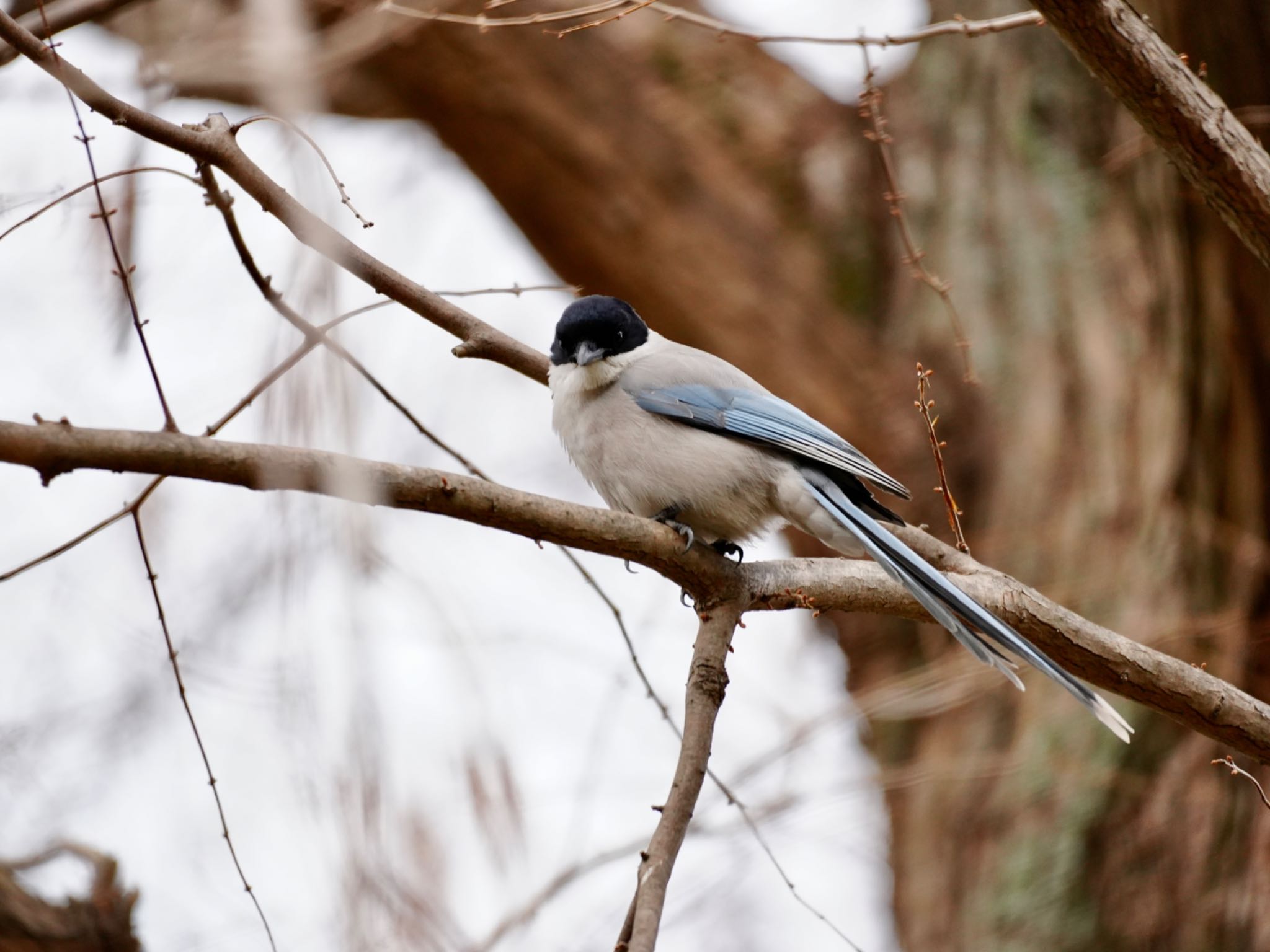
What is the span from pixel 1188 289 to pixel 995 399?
1.45m

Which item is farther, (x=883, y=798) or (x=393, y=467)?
(x=883, y=798)

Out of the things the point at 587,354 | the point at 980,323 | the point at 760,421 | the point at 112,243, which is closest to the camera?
the point at 112,243

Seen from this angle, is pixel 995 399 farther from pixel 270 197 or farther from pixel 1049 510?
pixel 270 197

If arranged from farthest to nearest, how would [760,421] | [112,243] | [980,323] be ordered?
[980,323] → [760,421] → [112,243]

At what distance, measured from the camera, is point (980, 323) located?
21.1 ft

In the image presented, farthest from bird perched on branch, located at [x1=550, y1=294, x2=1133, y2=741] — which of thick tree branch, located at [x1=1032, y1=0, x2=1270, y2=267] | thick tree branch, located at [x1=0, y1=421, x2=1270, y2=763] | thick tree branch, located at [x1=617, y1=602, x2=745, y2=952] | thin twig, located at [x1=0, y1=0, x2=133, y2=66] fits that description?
thin twig, located at [x1=0, y1=0, x2=133, y2=66]

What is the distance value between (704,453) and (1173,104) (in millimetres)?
1450

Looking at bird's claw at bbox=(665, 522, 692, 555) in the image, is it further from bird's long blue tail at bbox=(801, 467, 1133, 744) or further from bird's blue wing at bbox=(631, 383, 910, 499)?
bird's long blue tail at bbox=(801, 467, 1133, 744)

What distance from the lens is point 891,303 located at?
6.57 m

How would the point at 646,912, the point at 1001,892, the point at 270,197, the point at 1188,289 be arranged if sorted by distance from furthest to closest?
the point at 1001,892
the point at 1188,289
the point at 270,197
the point at 646,912

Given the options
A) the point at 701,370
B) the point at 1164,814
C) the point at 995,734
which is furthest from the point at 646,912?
the point at 995,734

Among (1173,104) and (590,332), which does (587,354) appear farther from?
(1173,104)

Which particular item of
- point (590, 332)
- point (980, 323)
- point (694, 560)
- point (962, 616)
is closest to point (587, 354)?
point (590, 332)

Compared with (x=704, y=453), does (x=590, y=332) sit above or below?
above
